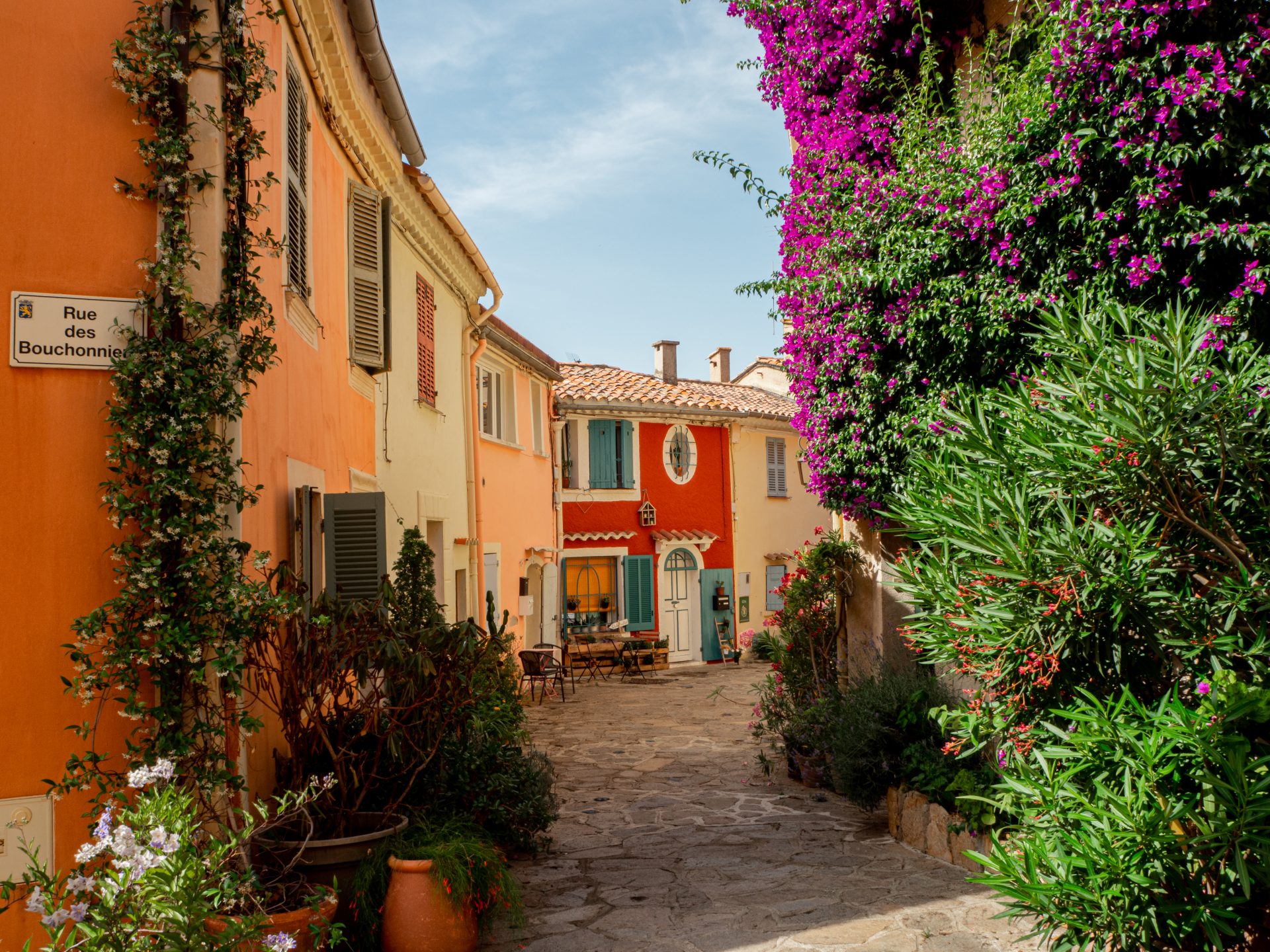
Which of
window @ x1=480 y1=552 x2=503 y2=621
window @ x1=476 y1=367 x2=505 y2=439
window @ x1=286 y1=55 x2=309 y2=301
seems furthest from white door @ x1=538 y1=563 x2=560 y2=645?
window @ x1=286 y1=55 x2=309 y2=301

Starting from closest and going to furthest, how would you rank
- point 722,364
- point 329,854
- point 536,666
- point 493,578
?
point 329,854
point 493,578
point 536,666
point 722,364

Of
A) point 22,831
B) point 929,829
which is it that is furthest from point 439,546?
point 22,831

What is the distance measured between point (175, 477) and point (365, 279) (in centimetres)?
430

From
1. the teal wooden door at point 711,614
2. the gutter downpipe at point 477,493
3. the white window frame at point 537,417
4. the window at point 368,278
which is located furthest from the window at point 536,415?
the window at point 368,278

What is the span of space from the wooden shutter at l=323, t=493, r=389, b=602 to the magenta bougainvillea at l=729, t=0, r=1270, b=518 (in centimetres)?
319

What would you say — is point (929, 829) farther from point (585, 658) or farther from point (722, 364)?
point (722, 364)

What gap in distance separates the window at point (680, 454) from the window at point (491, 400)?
24.9 ft

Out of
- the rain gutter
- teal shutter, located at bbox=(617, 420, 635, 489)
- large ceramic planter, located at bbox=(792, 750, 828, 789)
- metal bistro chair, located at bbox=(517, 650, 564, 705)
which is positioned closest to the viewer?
the rain gutter

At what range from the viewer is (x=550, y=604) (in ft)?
63.0

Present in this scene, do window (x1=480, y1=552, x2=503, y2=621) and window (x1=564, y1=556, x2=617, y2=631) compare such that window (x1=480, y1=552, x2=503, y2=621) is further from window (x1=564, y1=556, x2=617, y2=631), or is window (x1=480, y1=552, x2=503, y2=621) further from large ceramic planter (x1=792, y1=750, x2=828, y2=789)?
window (x1=564, y1=556, x2=617, y2=631)

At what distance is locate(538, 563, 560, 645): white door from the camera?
19.1 m

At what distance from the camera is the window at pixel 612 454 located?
22.0 meters

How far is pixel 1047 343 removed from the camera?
457cm

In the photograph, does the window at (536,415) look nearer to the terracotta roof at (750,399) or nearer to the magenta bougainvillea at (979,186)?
the terracotta roof at (750,399)
